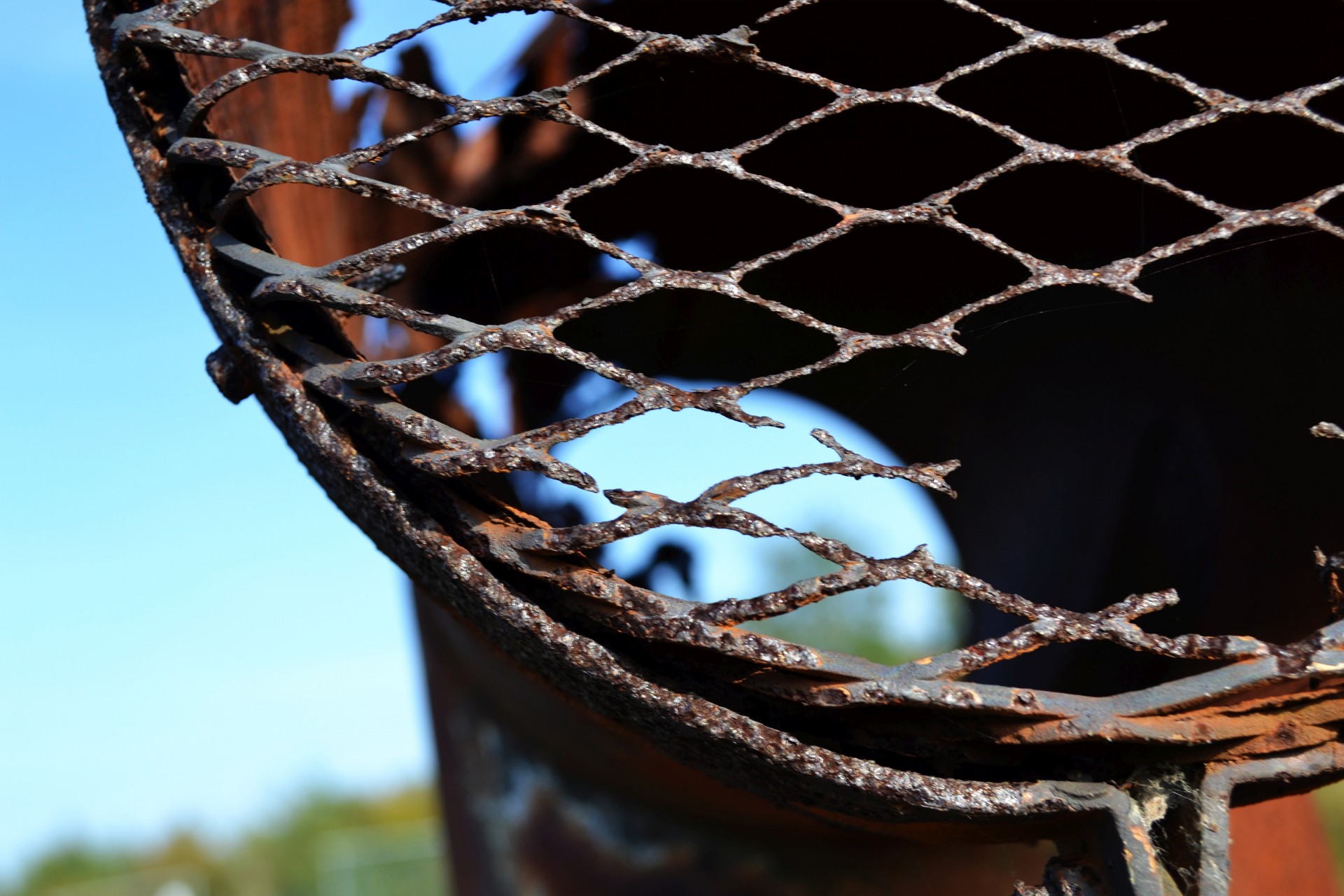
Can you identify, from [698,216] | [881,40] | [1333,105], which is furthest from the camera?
[698,216]

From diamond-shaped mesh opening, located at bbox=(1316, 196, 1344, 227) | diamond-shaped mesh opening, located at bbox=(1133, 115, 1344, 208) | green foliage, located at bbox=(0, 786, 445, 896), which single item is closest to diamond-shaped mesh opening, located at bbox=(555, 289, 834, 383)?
diamond-shaped mesh opening, located at bbox=(1133, 115, 1344, 208)

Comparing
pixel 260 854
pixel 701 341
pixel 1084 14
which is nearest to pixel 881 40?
pixel 1084 14

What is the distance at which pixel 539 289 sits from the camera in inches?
72.6

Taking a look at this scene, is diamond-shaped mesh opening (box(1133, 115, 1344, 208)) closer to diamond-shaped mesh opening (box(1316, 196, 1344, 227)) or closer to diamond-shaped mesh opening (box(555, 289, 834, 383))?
diamond-shaped mesh opening (box(1316, 196, 1344, 227))

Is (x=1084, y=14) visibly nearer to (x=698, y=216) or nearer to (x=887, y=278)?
(x=887, y=278)

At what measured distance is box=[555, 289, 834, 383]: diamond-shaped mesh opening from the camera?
1.84m

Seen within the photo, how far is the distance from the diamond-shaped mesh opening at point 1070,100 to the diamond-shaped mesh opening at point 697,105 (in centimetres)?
21

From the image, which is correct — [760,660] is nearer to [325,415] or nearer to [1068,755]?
[1068,755]

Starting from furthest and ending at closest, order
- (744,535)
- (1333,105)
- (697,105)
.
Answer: (697,105) → (1333,105) → (744,535)

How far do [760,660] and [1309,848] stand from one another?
1185 mm

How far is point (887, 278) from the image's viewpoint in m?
1.72

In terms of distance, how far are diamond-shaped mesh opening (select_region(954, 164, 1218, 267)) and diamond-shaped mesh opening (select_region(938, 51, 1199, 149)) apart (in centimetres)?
6

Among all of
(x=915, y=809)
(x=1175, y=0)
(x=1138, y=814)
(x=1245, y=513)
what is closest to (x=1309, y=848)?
(x=1245, y=513)

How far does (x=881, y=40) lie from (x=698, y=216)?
50 centimetres
